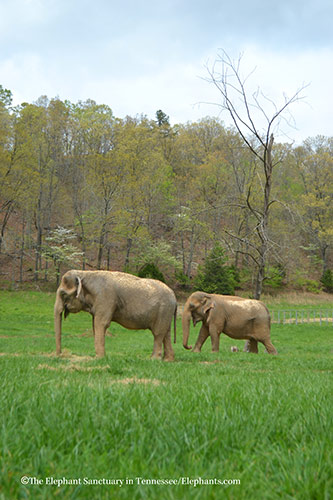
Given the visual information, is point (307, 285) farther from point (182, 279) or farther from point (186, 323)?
point (186, 323)

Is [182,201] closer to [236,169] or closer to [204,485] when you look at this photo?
[236,169]

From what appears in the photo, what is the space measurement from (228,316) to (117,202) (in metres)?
27.0

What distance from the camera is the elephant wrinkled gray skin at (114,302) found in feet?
31.4

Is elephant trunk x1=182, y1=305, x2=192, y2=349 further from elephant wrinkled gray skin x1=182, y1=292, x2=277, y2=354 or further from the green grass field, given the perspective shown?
the green grass field

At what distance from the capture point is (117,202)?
39.0 m

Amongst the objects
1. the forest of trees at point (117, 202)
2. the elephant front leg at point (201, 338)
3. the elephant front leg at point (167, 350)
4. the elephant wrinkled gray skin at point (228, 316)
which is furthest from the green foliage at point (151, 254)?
the elephant front leg at point (167, 350)

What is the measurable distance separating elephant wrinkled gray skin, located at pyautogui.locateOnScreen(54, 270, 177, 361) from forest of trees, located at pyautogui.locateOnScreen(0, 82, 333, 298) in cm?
2038

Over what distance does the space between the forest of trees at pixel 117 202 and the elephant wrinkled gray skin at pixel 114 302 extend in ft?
66.9

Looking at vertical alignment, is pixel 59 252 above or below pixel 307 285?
above

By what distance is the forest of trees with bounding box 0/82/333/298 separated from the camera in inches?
1499

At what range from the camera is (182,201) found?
49.4 meters

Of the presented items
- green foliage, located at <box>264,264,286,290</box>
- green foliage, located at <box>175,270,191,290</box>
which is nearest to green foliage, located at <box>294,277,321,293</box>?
green foliage, located at <box>264,264,286,290</box>

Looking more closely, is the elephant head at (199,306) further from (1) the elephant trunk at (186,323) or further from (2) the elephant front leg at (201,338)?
(2) the elephant front leg at (201,338)

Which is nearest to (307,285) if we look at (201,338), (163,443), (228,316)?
(201,338)
